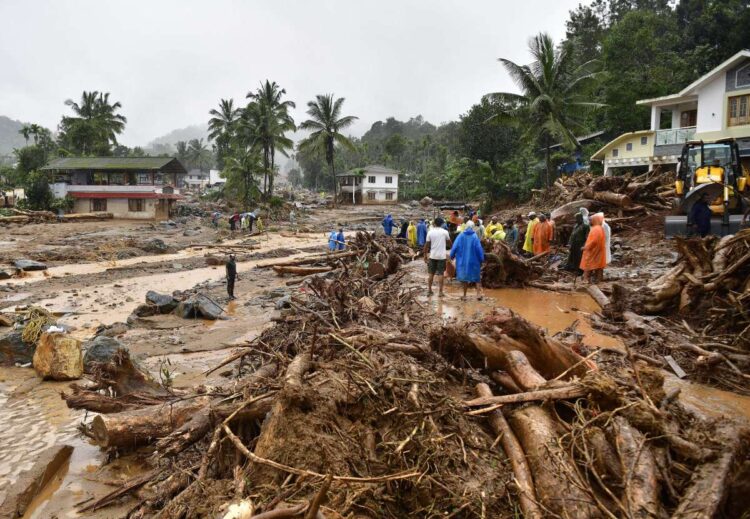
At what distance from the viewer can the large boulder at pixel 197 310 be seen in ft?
38.7

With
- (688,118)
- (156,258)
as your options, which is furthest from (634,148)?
(156,258)

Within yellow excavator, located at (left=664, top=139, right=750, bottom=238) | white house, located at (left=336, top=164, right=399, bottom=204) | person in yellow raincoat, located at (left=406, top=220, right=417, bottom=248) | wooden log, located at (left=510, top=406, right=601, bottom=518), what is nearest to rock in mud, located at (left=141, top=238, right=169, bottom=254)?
person in yellow raincoat, located at (left=406, top=220, right=417, bottom=248)

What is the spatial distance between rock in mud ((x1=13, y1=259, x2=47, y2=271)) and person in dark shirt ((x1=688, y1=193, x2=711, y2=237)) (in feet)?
72.1

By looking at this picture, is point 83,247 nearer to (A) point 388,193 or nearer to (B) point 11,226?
(B) point 11,226

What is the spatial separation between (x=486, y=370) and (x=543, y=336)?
618 millimetres

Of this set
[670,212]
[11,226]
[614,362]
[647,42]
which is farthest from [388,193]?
[614,362]

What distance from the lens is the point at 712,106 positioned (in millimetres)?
23781

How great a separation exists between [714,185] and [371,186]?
156 ft

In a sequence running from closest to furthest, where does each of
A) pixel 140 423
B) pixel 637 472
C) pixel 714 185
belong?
pixel 637 472, pixel 140 423, pixel 714 185

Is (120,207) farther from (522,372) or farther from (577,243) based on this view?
(522,372)

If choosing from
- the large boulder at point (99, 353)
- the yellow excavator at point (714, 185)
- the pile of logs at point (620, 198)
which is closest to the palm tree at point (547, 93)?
the pile of logs at point (620, 198)

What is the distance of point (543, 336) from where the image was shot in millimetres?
4566

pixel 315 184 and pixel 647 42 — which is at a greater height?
pixel 647 42

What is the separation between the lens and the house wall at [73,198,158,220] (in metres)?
39.9
